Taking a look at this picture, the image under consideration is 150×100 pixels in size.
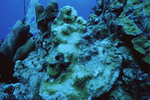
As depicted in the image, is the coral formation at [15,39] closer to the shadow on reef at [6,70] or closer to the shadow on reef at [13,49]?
the shadow on reef at [13,49]

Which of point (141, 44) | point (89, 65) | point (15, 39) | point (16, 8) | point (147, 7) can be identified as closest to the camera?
point (89, 65)

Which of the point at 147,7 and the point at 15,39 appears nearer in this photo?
the point at 147,7

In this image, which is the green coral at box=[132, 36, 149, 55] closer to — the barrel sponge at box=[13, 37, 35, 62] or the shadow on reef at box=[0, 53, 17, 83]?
the barrel sponge at box=[13, 37, 35, 62]

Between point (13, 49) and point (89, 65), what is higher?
point (13, 49)

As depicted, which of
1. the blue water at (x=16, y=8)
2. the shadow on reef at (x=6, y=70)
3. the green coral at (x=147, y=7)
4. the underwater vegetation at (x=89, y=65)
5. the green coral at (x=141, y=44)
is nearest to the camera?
the underwater vegetation at (x=89, y=65)

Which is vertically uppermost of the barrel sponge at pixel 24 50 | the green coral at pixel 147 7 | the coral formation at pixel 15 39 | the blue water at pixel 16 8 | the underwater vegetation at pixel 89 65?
the blue water at pixel 16 8

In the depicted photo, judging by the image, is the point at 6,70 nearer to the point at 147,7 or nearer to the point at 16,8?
Result: the point at 147,7

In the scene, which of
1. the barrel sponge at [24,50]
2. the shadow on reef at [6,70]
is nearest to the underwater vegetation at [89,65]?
the barrel sponge at [24,50]

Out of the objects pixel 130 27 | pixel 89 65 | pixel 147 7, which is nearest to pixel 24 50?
pixel 89 65

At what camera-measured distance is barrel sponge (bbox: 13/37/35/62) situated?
315 centimetres

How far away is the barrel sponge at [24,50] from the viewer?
3.15 meters

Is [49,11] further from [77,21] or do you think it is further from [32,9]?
[32,9]

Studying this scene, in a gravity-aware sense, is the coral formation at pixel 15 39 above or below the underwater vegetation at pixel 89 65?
above

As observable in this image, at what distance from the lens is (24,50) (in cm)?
321
